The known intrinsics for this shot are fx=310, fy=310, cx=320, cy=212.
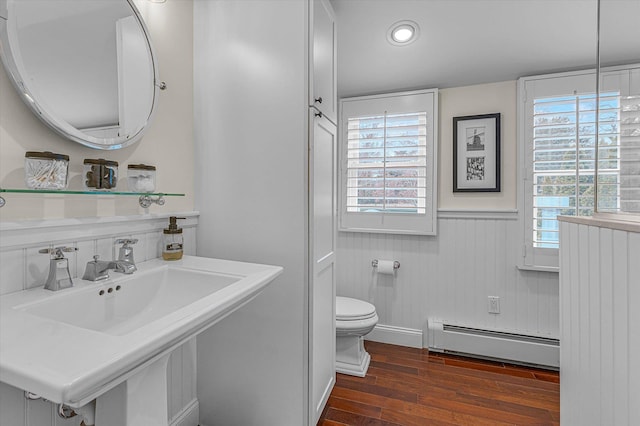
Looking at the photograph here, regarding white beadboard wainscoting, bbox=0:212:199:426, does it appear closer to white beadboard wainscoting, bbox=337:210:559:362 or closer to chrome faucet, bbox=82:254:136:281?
chrome faucet, bbox=82:254:136:281

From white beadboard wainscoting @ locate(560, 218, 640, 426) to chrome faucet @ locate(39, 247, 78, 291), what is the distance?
1497 mm

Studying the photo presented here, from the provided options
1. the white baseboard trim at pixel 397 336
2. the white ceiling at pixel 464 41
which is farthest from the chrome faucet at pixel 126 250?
the white baseboard trim at pixel 397 336

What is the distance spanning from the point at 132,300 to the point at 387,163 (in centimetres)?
207

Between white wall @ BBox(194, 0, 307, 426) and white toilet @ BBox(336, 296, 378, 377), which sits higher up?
white wall @ BBox(194, 0, 307, 426)

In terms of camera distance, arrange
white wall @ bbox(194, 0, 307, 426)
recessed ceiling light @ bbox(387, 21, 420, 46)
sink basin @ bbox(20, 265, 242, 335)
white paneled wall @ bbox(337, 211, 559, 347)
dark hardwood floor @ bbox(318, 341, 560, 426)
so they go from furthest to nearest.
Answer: white paneled wall @ bbox(337, 211, 559, 347) → recessed ceiling light @ bbox(387, 21, 420, 46) → dark hardwood floor @ bbox(318, 341, 560, 426) → white wall @ bbox(194, 0, 307, 426) → sink basin @ bbox(20, 265, 242, 335)

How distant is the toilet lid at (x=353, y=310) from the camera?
82.0 inches

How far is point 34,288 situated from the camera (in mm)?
937

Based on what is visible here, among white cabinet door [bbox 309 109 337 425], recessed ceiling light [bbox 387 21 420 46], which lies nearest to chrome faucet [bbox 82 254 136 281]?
white cabinet door [bbox 309 109 337 425]

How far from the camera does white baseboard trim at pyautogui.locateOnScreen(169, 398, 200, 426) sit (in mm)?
1492

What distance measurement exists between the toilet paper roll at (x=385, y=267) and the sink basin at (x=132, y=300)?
1.68 meters

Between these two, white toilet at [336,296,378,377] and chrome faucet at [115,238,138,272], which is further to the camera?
white toilet at [336,296,378,377]

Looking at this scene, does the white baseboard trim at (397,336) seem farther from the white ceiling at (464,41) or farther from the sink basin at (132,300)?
the white ceiling at (464,41)

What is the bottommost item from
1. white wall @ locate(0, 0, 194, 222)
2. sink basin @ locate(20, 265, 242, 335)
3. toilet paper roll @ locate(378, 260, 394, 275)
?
toilet paper roll @ locate(378, 260, 394, 275)

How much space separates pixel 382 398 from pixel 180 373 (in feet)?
3.81
